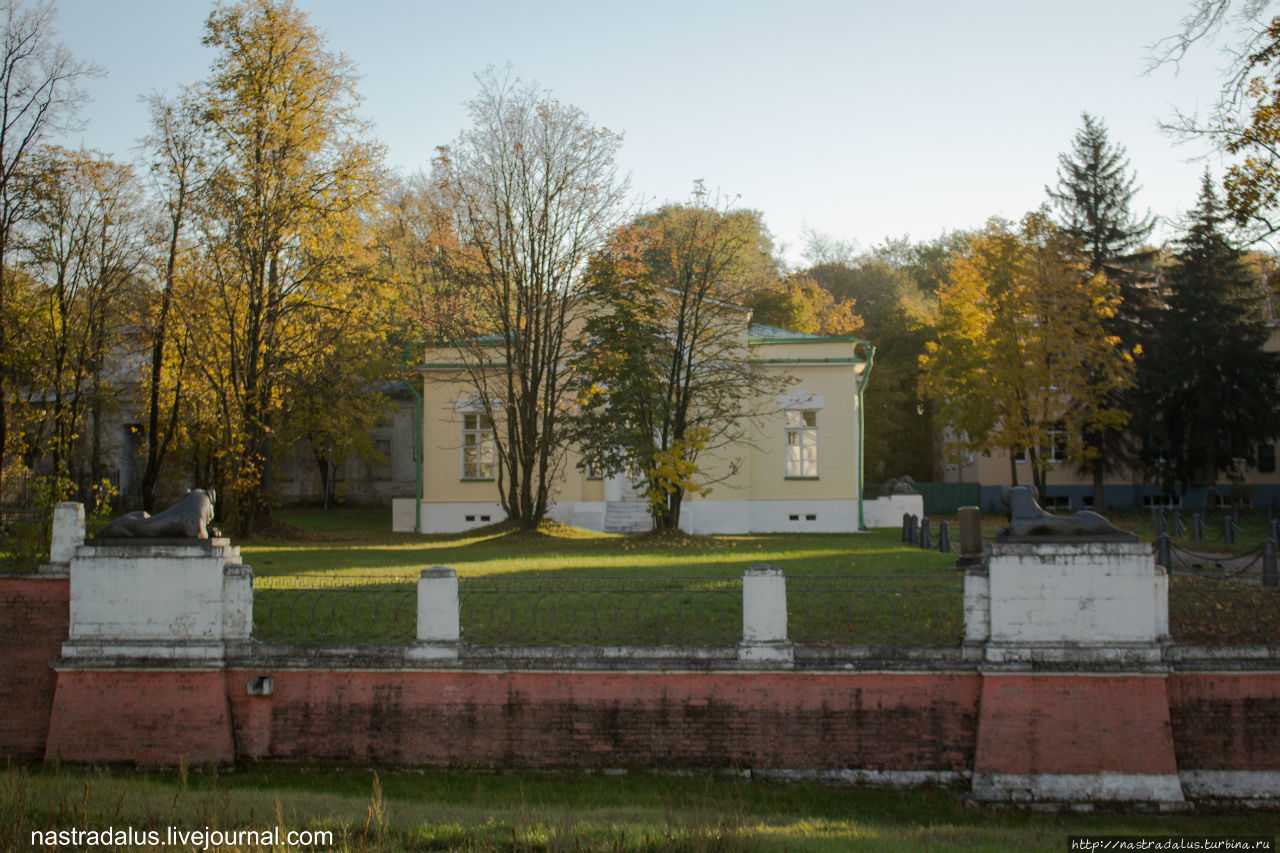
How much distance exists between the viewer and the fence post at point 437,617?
9.85 meters

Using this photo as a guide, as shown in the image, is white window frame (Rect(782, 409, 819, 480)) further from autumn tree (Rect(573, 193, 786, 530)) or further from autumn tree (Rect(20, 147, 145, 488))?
autumn tree (Rect(20, 147, 145, 488))

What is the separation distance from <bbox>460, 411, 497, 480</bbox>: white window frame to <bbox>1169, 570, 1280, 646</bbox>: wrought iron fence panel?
1957 cm

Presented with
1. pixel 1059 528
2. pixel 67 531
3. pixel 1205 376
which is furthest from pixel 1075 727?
pixel 1205 376

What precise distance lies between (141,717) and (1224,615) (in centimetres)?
1151

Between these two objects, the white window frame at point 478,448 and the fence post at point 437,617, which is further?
the white window frame at point 478,448

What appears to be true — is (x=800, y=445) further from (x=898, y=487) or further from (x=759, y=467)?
(x=898, y=487)

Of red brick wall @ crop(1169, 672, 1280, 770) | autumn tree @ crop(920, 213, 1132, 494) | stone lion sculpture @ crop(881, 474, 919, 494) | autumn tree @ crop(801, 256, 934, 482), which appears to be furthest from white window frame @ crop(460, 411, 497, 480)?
red brick wall @ crop(1169, 672, 1280, 770)

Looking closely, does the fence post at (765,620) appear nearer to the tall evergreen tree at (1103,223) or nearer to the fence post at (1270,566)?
the fence post at (1270,566)

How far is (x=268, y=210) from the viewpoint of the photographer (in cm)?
2267

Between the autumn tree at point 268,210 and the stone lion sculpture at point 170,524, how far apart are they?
12351mm

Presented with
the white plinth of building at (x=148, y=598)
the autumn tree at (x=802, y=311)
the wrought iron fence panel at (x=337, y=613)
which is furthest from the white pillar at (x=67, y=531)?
the autumn tree at (x=802, y=311)

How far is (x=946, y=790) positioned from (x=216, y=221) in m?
20.1

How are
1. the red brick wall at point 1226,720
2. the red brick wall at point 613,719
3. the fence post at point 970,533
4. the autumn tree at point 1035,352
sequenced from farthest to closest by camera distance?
the autumn tree at point 1035,352 → the fence post at point 970,533 → the red brick wall at point 613,719 → the red brick wall at point 1226,720

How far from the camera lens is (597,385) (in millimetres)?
23766
